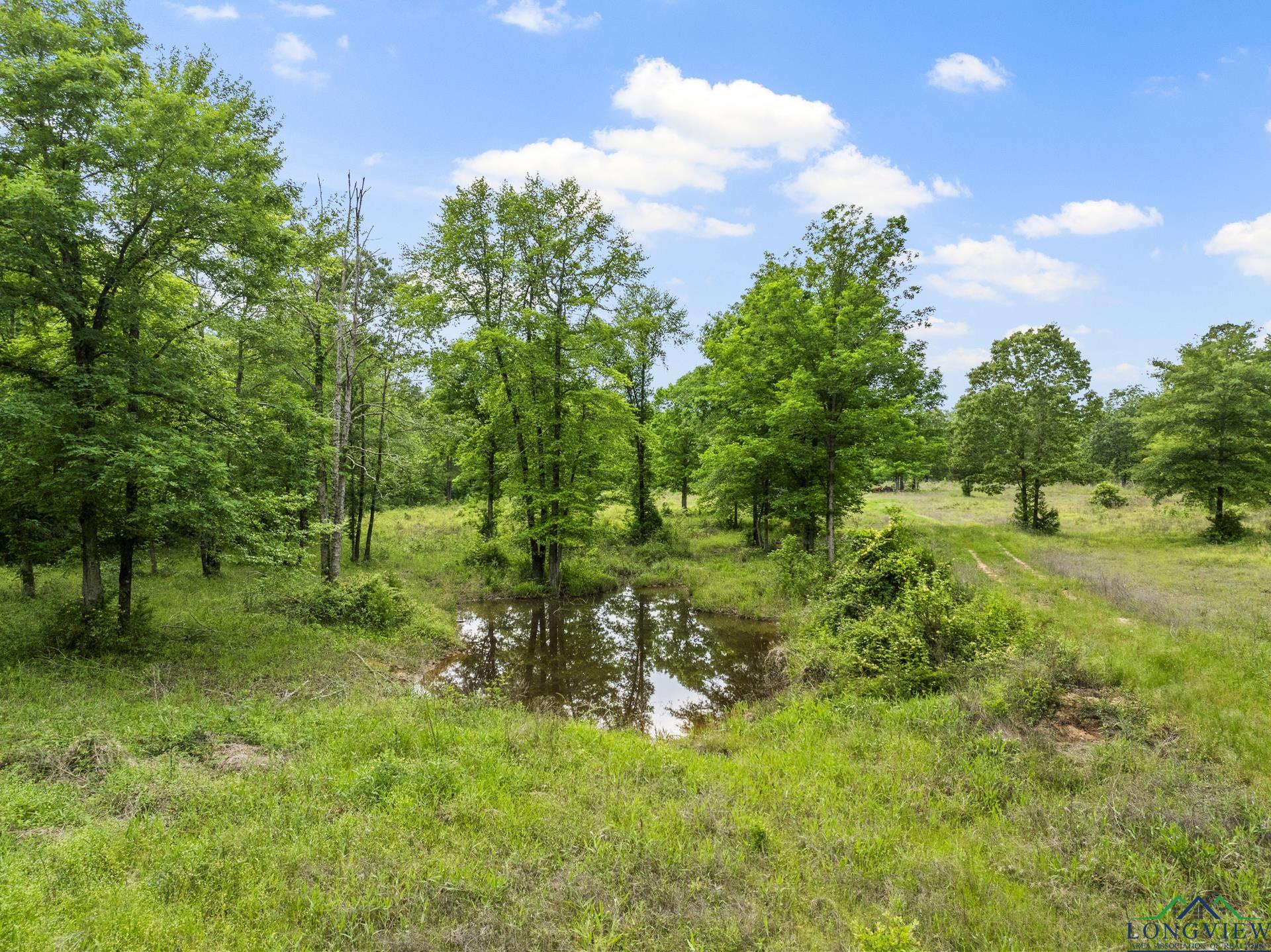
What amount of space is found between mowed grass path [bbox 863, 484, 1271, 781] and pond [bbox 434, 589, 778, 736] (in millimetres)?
6918

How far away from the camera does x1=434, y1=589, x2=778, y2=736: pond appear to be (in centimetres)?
1232

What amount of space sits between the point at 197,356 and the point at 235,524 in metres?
3.75

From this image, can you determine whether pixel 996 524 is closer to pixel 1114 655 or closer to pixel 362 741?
pixel 1114 655

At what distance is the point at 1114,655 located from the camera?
10.1 meters

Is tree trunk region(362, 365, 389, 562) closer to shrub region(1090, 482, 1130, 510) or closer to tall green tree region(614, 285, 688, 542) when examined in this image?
tall green tree region(614, 285, 688, 542)

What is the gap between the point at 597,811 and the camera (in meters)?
6.77

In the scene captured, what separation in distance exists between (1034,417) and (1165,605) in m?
17.1

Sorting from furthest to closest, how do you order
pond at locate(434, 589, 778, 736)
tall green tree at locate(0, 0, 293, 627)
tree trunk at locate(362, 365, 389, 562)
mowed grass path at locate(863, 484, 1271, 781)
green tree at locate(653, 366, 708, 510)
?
green tree at locate(653, 366, 708, 510) → tree trunk at locate(362, 365, 389, 562) → pond at locate(434, 589, 778, 736) → tall green tree at locate(0, 0, 293, 627) → mowed grass path at locate(863, 484, 1271, 781)

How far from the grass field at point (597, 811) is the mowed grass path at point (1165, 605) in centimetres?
8

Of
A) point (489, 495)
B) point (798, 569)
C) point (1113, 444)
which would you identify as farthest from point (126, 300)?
point (1113, 444)

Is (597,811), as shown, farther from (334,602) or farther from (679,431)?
(679,431)

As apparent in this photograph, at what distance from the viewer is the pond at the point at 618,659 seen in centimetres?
1232

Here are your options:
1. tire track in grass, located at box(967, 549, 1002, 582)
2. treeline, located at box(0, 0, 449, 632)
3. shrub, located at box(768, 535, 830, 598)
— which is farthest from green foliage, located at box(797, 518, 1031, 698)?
treeline, located at box(0, 0, 449, 632)

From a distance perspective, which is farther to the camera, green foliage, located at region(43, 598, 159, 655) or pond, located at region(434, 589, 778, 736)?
pond, located at region(434, 589, 778, 736)
